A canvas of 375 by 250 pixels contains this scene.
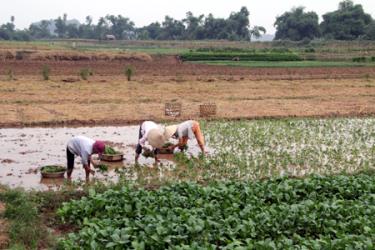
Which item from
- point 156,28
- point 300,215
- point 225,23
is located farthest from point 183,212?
point 156,28

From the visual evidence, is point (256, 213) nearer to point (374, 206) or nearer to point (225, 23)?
point (374, 206)

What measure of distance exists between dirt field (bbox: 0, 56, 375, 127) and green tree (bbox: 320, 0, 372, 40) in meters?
39.7

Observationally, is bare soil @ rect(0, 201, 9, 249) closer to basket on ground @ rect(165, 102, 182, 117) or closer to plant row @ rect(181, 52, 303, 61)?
basket on ground @ rect(165, 102, 182, 117)

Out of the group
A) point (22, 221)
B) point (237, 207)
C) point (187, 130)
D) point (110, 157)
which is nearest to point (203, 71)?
point (187, 130)

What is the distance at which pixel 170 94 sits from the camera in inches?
1059

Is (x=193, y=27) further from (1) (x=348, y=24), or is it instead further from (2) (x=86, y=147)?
(2) (x=86, y=147)

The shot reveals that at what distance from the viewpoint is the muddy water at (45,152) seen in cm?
1191

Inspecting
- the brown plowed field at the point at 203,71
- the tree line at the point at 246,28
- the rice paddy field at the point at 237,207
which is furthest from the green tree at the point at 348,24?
the rice paddy field at the point at 237,207

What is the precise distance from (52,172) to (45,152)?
288 cm

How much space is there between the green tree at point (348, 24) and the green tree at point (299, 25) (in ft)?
7.19

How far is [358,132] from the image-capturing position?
1792 centimetres

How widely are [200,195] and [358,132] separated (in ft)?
32.3

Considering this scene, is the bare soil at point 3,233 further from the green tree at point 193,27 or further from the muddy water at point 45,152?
the green tree at point 193,27

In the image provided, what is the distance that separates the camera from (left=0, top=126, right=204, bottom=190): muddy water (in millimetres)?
11914
